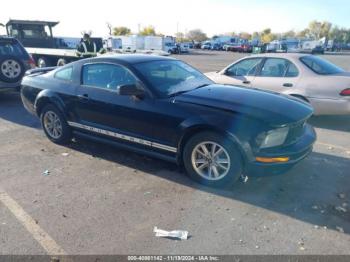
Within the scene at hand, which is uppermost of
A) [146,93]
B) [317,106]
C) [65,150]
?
[146,93]

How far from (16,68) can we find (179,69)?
5636mm

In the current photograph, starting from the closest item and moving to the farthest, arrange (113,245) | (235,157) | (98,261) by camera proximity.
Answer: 1. (98,261)
2. (113,245)
3. (235,157)

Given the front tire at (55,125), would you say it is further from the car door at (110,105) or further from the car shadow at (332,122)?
the car shadow at (332,122)

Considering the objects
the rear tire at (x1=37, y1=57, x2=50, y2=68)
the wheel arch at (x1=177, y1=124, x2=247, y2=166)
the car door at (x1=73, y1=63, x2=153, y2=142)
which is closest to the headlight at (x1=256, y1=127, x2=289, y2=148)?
the wheel arch at (x1=177, y1=124, x2=247, y2=166)

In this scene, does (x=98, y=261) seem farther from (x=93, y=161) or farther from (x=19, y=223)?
(x=93, y=161)

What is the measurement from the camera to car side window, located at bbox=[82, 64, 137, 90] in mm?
4730

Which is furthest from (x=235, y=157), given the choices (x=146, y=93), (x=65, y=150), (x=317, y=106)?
(x=317, y=106)

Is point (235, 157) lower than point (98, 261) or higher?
higher

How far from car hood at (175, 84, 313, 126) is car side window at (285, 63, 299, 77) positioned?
2.53 meters

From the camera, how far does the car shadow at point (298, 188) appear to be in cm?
363

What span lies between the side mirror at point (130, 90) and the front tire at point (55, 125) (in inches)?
66.7

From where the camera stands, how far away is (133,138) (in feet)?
15.3

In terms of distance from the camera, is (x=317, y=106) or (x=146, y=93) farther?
(x=317, y=106)

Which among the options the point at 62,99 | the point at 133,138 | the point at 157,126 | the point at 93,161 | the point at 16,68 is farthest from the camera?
the point at 16,68
